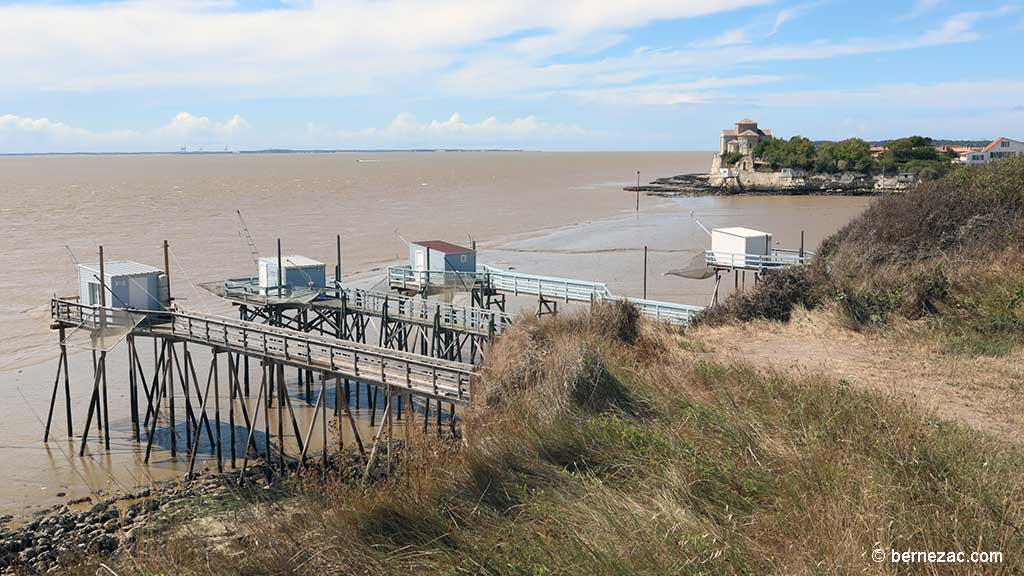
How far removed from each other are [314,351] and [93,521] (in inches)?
206

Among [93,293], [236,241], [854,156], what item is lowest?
[236,241]

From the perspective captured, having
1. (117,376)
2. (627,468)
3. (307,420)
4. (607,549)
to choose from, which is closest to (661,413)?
(627,468)

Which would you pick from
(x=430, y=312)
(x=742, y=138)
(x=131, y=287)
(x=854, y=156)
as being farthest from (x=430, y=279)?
(x=742, y=138)

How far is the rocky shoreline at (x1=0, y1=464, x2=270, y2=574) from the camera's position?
13.0 meters

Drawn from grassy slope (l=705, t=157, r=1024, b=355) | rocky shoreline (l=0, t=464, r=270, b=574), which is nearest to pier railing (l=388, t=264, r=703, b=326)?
grassy slope (l=705, t=157, r=1024, b=355)

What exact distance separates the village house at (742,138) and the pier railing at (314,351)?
104650mm

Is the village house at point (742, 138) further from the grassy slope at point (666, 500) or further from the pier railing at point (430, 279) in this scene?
the grassy slope at point (666, 500)

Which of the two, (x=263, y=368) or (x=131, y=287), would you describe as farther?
(x=131, y=287)

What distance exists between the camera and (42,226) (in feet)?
220

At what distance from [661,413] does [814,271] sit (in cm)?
1396

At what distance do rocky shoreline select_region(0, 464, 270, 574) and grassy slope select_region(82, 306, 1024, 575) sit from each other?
5.81 m

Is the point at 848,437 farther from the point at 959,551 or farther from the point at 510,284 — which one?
the point at 510,284

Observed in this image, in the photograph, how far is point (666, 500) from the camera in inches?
258

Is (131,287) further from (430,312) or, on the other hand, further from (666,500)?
(666,500)
